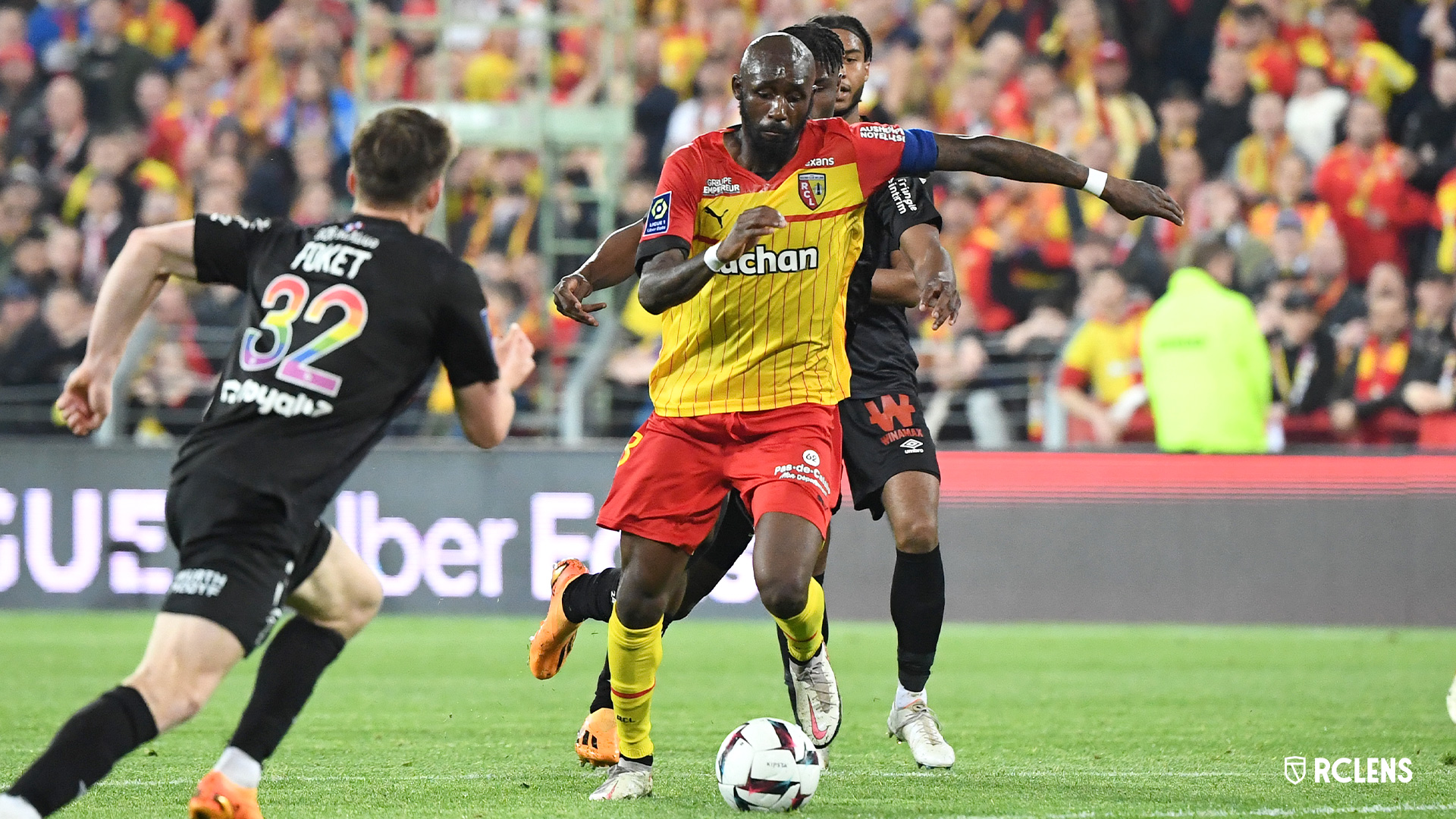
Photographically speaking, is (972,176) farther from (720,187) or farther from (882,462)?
(720,187)

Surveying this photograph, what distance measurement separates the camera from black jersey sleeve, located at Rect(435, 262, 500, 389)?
445cm

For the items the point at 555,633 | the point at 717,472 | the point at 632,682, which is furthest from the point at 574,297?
the point at 555,633

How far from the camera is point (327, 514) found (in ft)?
40.3

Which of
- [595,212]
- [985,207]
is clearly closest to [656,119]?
[595,212]

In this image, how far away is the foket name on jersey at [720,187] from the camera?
19.1 feet

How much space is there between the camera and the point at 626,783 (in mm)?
5566

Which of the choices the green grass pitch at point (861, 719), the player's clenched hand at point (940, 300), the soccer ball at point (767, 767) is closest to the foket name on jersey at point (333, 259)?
the green grass pitch at point (861, 719)

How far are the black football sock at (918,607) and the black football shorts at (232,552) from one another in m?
2.77

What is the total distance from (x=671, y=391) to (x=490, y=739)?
190 centimetres

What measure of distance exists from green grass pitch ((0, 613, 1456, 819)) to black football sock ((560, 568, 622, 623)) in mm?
533

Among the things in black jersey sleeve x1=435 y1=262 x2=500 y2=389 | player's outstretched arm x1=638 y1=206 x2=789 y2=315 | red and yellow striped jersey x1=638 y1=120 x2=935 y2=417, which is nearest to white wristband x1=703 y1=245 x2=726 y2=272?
player's outstretched arm x1=638 y1=206 x2=789 y2=315

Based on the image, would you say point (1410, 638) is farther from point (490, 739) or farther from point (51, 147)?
point (51, 147)

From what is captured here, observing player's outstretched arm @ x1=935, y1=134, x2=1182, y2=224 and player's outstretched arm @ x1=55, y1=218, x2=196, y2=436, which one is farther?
player's outstretched arm @ x1=935, y1=134, x2=1182, y2=224

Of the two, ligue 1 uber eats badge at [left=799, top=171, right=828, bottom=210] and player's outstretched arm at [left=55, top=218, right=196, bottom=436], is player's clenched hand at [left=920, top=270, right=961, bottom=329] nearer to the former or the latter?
ligue 1 uber eats badge at [left=799, top=171, right=828, bottom=210]
